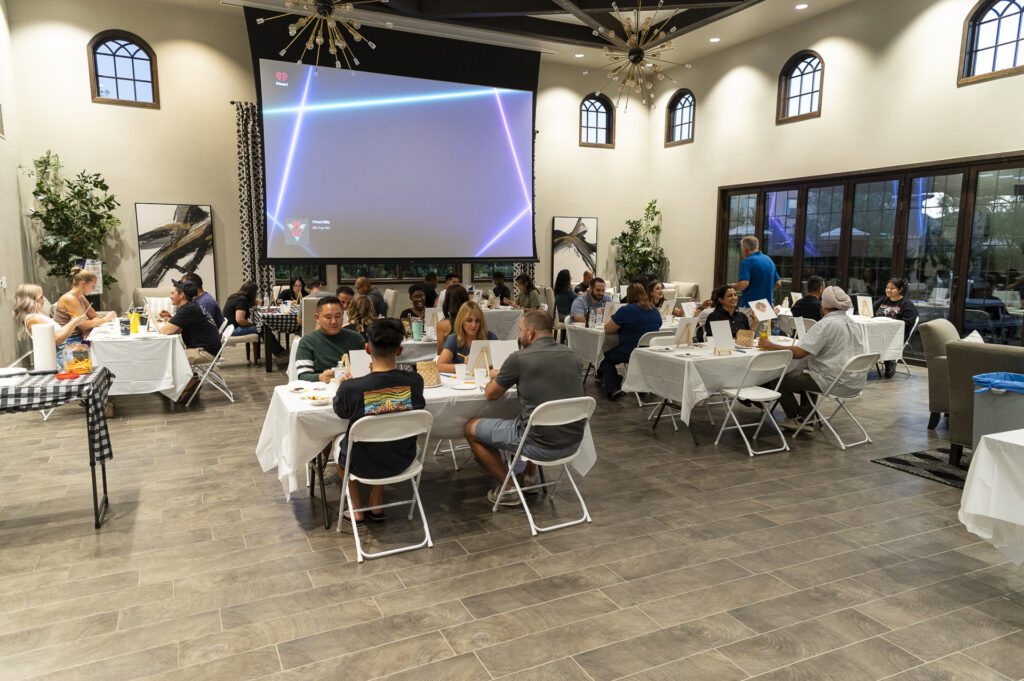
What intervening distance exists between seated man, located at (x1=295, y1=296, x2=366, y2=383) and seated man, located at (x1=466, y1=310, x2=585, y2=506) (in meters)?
1.30

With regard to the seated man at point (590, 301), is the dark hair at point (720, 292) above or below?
above

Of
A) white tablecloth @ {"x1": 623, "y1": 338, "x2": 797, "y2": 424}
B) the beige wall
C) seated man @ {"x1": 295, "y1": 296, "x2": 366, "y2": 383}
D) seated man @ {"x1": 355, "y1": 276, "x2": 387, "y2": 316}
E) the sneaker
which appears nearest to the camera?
the sneaker

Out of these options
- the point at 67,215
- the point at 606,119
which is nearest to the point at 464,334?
the point at 67,215

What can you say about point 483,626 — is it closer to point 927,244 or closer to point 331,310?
point 331,310

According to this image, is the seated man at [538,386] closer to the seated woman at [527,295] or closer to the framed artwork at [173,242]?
the seated woman at [527,295]

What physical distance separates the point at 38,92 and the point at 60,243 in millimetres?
2409

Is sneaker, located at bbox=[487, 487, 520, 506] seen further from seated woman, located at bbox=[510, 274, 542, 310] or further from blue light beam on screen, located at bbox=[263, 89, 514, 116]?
blue light beam on screen, located at bbox=[263, 89, 514, 116]

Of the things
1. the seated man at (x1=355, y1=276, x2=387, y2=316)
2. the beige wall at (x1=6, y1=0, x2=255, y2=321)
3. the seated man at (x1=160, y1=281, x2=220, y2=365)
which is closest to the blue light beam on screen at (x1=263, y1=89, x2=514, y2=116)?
the beige wall at (x1=6, y1=0, x2=255, y2=321)

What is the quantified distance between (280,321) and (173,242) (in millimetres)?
3890

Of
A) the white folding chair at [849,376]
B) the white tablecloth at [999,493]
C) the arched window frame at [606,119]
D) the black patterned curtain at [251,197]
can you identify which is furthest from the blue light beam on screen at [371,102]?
the white tablecloth at [999,493]

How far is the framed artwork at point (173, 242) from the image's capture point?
1059 cm

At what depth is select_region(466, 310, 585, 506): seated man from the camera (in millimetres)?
3703

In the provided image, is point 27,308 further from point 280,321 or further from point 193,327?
point 280,321

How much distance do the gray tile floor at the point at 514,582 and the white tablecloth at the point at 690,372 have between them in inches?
26.6
